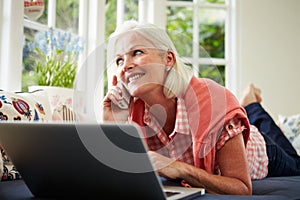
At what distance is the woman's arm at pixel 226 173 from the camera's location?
1.19 metres

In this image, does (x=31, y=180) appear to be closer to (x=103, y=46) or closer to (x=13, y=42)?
(x=103, y=46)

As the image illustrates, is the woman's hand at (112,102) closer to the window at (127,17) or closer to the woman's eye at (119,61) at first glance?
the woman's eye at (119,61)

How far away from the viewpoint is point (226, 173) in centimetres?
123

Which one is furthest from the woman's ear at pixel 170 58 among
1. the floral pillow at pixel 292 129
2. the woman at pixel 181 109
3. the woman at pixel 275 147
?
the floral pillow at pixel 292 129

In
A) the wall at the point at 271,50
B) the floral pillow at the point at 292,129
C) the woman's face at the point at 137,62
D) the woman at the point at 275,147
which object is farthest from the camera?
the wall at the point at 271,50

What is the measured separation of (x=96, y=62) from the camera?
3.76 feet

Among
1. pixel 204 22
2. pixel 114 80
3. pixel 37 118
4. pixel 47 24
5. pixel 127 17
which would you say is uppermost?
pixel 204 22

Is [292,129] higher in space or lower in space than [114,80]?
lower

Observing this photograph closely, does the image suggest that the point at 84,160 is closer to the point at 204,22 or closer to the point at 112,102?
the point at 112,102

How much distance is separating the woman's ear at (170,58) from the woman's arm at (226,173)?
290 millimetres

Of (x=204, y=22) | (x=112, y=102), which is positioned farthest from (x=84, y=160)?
(x=204, y=22)

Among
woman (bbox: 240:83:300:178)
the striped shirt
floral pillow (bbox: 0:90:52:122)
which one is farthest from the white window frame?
the striped shirt

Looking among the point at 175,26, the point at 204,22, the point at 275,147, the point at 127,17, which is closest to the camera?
the point at 275,147

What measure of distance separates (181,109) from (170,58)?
0.18 meters
